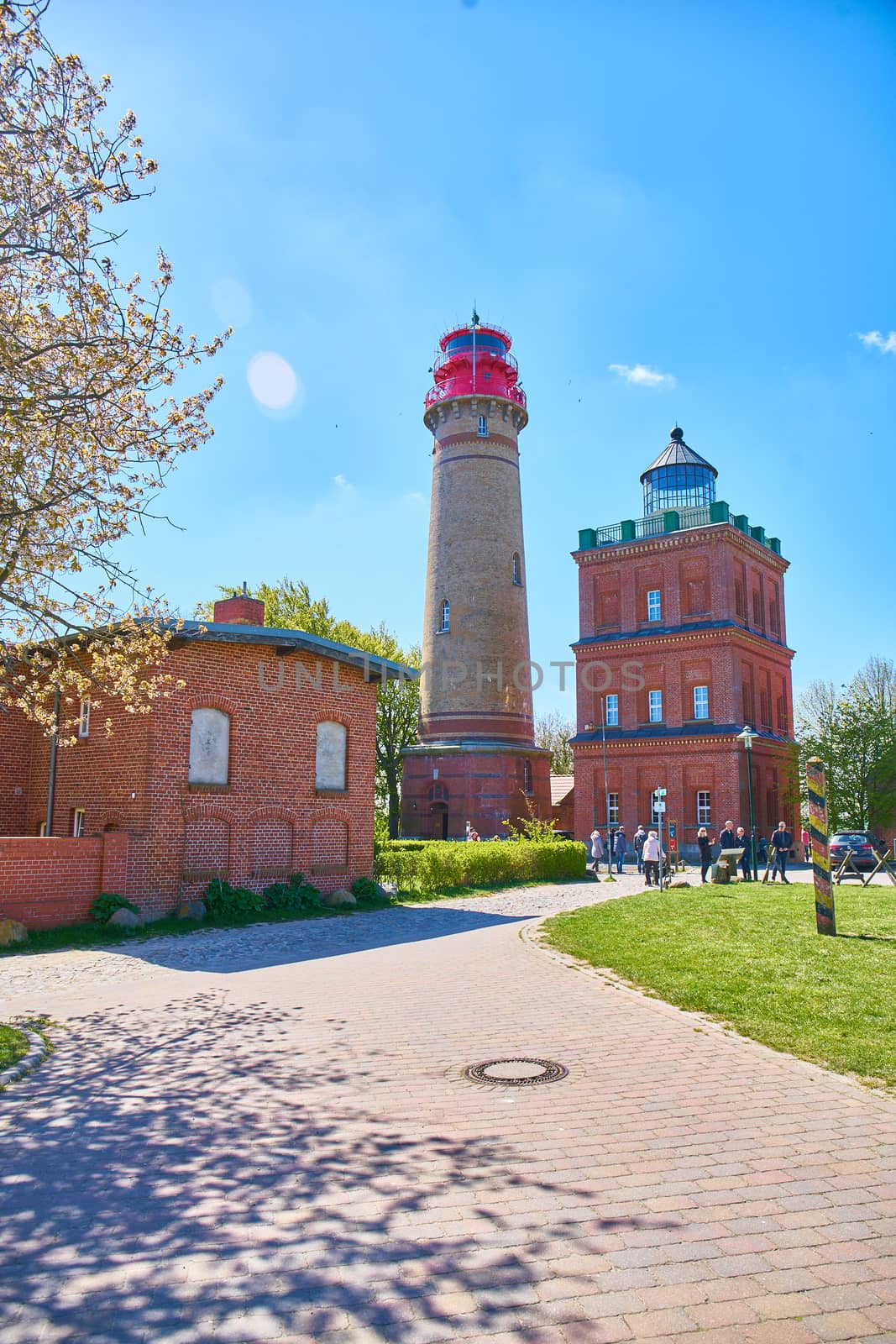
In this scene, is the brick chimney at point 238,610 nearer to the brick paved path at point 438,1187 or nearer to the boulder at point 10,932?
the boulder at point 10,932

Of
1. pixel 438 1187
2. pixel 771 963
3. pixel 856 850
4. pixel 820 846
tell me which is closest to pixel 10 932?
pixel 771 963

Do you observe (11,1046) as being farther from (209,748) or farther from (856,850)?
(856,850)

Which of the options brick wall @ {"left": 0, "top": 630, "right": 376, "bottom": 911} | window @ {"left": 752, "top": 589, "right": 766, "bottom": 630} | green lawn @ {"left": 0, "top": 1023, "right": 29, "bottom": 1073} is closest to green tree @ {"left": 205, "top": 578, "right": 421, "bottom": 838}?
window @ {"left": 752, "top": 589, "right": 766, "bottom": 630}

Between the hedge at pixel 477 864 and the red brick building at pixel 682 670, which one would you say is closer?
the hedge at pixel 477 864

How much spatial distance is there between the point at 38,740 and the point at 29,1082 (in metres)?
14.2

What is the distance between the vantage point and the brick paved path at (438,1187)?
334cm

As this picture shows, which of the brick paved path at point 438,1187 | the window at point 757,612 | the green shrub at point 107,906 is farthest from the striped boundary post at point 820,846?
the window at point 757,612

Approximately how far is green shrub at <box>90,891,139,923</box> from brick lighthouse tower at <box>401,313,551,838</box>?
26.0m

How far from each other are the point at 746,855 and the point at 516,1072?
24361 mm

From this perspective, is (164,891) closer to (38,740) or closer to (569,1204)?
(38,740)

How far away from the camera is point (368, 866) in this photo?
2022cm

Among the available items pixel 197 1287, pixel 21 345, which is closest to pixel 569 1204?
pixel 197 1287

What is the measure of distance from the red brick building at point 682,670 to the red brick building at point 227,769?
2179 cm

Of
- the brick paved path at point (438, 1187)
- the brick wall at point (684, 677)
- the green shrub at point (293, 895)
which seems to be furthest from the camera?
the brick wall at point (684, 677)
